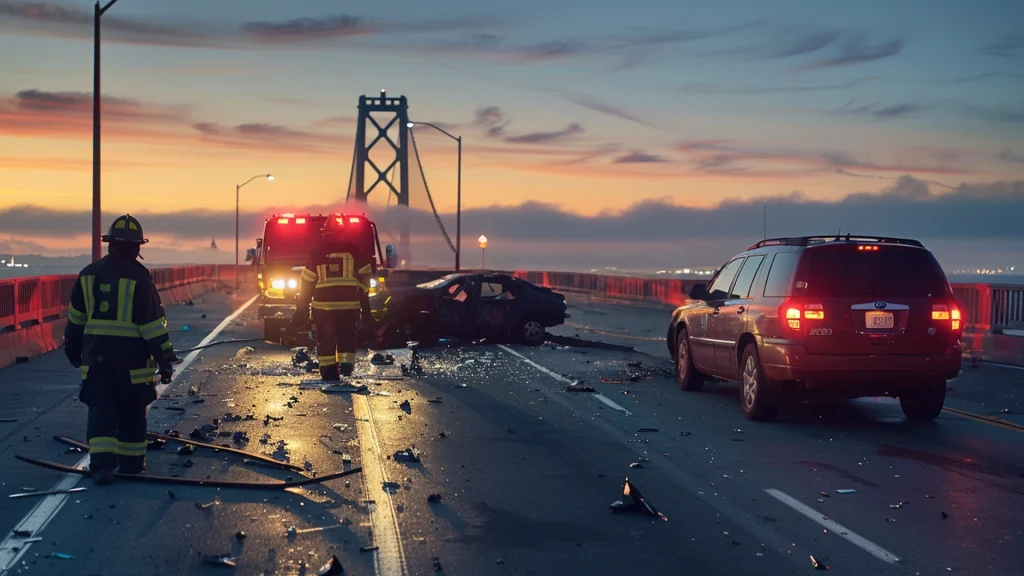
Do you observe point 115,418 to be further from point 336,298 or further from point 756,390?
point 336,298

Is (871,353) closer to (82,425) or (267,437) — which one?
(267,437)

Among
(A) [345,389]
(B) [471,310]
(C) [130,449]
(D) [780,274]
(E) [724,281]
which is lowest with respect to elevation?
(A) [345,389]

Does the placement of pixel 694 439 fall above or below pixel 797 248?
below

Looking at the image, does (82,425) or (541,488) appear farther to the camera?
(82,425)

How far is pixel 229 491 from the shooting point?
8148 millimetres

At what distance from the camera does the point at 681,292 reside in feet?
93.0

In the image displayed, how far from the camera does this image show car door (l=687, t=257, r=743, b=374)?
1357 centimetres

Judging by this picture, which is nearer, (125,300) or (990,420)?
(125,300)

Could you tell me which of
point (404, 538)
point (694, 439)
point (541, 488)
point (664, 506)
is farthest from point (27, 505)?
point (694, 439)

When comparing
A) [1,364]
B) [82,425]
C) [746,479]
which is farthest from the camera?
[1,364]

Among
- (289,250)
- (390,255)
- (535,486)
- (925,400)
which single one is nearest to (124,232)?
(535,486)

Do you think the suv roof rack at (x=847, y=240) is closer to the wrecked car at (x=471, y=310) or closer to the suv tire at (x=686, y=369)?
the suv tire at (x=686, y=369)

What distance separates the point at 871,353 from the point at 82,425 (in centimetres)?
753

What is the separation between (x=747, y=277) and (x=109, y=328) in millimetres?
7152
